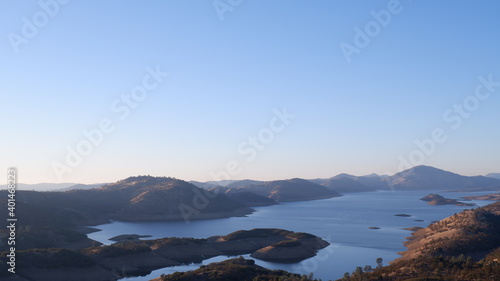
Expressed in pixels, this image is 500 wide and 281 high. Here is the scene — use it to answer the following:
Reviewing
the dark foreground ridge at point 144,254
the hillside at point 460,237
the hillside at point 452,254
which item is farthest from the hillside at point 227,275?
the hillside at point 460,237

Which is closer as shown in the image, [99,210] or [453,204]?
[99,210]

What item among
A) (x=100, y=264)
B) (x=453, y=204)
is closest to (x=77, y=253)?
(x=100, y=264)

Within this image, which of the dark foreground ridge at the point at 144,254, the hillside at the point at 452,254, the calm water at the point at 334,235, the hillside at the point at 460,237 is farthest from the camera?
the hillside at the point at 460,237

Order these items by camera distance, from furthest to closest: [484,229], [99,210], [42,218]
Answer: [99,210] < [42,218] < [484,229]

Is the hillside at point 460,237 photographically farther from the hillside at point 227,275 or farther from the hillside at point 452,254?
the hillside at point 227,275

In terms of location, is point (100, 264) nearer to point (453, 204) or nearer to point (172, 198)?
point (172, 198)

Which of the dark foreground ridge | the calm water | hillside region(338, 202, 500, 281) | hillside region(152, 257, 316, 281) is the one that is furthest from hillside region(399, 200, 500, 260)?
hillside region(152, 257, 316, 281)

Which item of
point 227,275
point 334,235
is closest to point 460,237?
point 334,235

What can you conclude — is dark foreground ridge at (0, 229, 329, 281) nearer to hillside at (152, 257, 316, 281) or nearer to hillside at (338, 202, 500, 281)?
hillside at (152, 257, 316, 281)

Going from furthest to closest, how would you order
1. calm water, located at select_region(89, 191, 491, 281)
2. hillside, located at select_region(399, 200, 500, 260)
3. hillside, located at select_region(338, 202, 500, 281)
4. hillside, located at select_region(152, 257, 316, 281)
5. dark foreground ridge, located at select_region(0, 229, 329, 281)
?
hillside, located at select_region(399, 200, 500, 260) < calm water, located at select_region(89, 191, 491, 281) < dark foreground ridge, located at select_region(0, 229, 329, 281) < hillside, located at select_region(152, 257, 316, 281) < hillside, located at select_region(338, 202, 500, 281)

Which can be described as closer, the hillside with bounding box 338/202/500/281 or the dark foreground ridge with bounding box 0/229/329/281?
the hillside with bounding box 338/202/500/281

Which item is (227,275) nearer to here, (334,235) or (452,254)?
(452,254)
